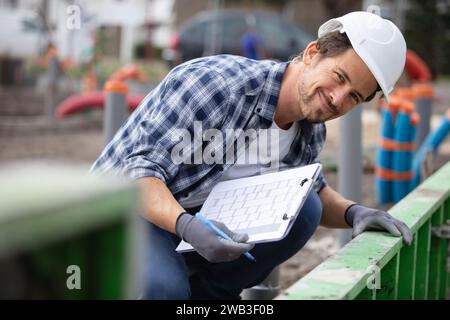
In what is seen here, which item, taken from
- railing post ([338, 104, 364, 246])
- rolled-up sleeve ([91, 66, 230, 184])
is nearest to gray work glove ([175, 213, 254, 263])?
rolled-up sleeve ([91, 66, 230, 184])

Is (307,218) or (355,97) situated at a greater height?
(355,97)

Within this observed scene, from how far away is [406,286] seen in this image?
2.17 m

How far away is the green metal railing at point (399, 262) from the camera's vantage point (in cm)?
144

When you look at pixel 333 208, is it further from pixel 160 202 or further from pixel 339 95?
pixel 160 202

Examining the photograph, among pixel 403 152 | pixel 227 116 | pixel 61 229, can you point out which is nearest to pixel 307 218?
pixel 227 116

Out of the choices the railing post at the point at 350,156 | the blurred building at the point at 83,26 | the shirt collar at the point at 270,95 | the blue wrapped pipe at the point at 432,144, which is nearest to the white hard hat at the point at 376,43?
the shirt collar at the point at 270,95

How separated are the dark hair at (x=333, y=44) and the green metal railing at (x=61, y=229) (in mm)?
1624

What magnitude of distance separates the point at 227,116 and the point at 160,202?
1.05ft

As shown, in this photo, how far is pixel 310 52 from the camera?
2070mm

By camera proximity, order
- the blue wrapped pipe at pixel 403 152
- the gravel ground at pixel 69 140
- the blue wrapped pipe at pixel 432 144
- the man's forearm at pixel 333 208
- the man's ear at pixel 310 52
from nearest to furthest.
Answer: the man's ear at pixel 310 52 → the man's forearm at pixel 333 208 → the blue wrapped pipe at pixel 403 152 → the blue wrapped pipe at pixel 432 144 → the gravel ground at pixel 69 140

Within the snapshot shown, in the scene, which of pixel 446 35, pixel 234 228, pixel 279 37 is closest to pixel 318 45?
pixel 234 228

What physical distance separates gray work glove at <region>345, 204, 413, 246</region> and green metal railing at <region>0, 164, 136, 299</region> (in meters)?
1.63

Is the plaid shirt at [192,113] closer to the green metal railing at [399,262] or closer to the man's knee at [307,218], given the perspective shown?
the man's knee at [307,218]

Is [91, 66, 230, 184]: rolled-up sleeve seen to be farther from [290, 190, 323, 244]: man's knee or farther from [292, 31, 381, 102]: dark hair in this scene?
[290, 190, 323, 244]: man's knee
